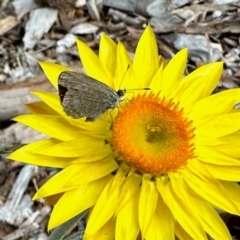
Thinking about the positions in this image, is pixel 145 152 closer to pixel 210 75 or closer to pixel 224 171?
pixel 224 171

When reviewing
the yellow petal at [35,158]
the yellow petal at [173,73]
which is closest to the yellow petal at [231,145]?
the yellow petal at [173,73]

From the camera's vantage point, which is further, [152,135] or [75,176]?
[152,135]

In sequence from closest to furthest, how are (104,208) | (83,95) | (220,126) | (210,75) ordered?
(83,95) < (104,208) < (220,126) < (210,75)

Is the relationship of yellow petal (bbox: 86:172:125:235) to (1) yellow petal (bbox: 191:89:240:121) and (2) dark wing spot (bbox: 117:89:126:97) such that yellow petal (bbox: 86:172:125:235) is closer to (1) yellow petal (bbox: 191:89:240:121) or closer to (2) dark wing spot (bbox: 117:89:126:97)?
(2) dark wing spot (bbox: 117:89:126:97)

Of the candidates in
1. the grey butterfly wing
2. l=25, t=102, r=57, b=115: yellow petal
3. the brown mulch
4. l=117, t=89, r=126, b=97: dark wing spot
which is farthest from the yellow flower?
the brown mulch

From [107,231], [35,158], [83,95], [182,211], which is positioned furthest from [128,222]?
[83,95]

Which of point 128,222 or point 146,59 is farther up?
point 146,59

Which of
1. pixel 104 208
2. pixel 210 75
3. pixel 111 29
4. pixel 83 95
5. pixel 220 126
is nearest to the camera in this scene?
pixel 83 95
